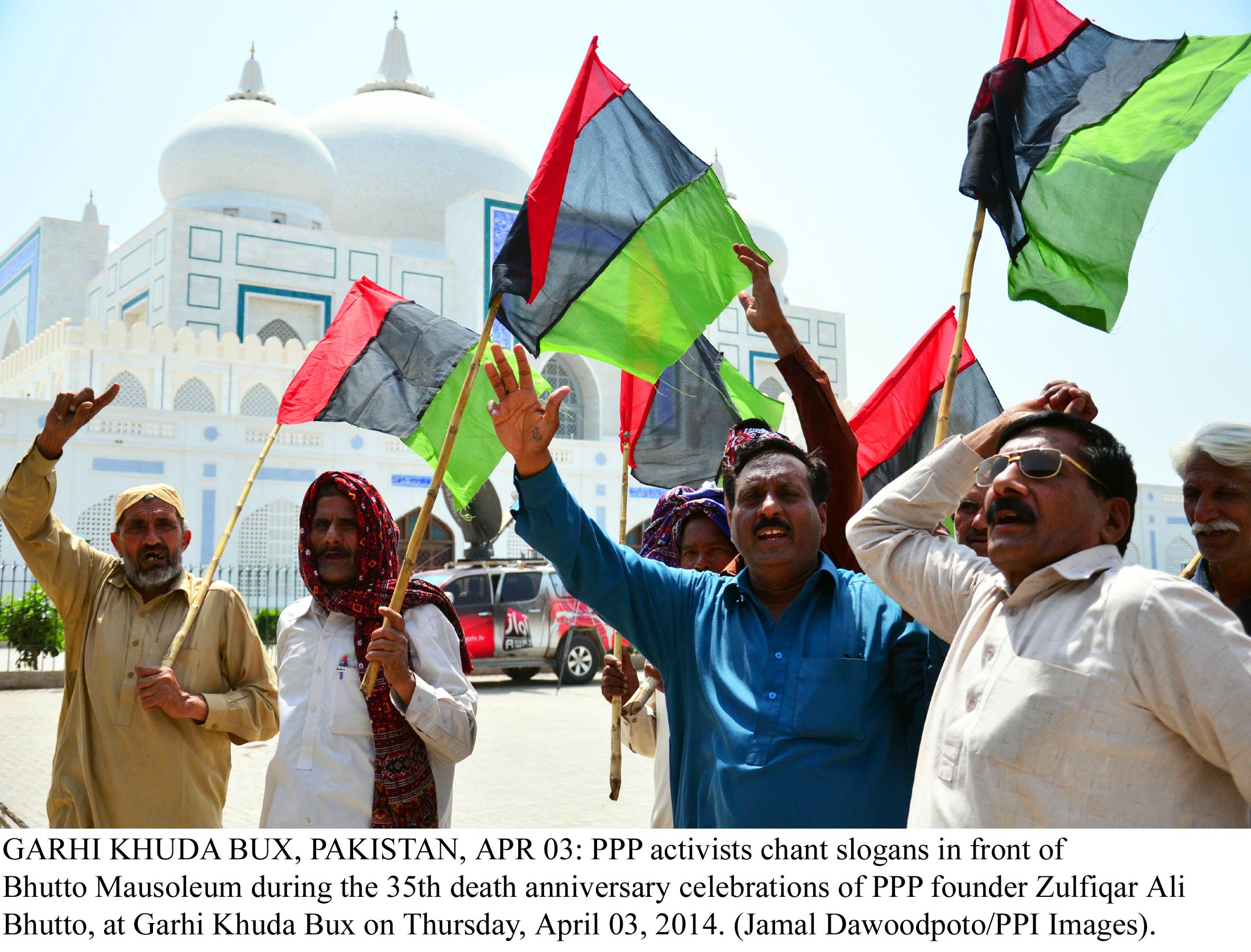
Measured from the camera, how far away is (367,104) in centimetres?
3353

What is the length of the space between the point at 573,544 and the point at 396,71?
1427 inches

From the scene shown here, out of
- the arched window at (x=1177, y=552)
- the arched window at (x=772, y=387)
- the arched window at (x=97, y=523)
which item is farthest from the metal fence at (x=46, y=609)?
the arched window at (x=1177, y=552)

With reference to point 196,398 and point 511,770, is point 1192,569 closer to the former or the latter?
point 511,770

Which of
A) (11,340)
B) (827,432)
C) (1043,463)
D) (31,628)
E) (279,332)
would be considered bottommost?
(31,628)

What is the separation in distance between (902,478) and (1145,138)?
1.64m

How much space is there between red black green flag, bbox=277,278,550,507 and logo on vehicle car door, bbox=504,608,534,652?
819 centimetres

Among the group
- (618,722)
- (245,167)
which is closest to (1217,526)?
(618,722)

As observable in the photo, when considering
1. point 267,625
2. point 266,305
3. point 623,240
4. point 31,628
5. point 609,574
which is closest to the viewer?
point 609,574

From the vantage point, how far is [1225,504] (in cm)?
266

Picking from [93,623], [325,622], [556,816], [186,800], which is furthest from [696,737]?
[556,816]

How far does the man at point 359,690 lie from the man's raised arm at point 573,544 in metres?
0.67

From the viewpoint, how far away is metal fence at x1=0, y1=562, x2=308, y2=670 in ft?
42.9

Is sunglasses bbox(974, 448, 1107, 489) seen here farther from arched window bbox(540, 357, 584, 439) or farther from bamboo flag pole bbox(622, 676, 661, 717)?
arched window bbox(540, 357, 584, 439)
